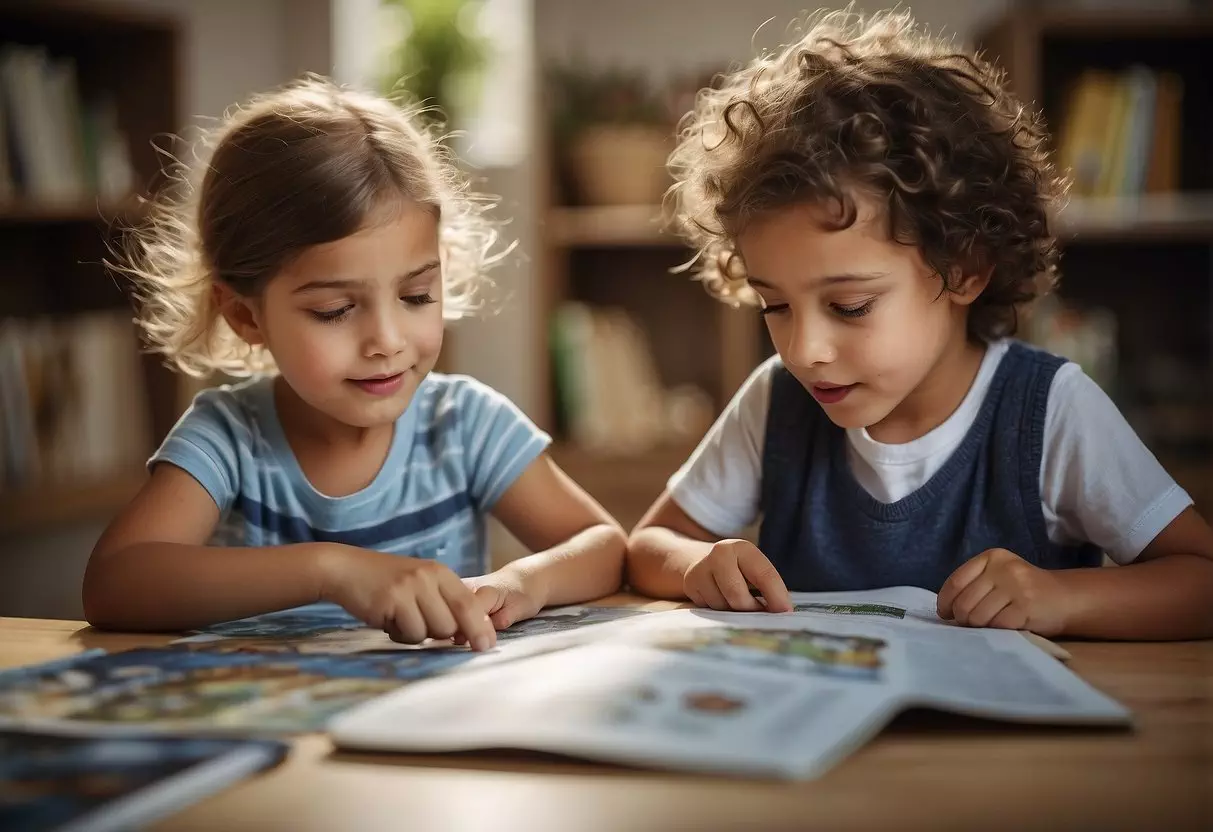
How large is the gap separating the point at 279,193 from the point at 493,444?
339mm

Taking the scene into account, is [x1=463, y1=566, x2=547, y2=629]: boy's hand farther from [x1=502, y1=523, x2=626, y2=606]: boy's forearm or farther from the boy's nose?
the boy's nose

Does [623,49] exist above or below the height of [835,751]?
above

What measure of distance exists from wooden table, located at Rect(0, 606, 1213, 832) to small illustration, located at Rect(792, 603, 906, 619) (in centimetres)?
26

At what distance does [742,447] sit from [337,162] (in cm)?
50

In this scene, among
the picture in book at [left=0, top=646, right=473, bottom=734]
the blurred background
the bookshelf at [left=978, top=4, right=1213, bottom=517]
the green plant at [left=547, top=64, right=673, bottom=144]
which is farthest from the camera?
the green plant at [left=547, top=64, right=673, bottom=144]

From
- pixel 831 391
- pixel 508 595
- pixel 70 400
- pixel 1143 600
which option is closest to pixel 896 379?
pixel 831 391

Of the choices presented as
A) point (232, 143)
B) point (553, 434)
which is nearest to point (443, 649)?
point (232, 143)

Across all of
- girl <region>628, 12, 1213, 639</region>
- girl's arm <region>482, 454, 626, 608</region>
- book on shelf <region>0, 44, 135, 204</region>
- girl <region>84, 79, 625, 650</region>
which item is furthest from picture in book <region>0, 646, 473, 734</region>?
book on shelf <region>0, 44, 135, 204</region>

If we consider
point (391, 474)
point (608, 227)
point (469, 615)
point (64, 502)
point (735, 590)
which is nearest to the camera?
point (469, 615)

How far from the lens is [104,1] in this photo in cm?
272

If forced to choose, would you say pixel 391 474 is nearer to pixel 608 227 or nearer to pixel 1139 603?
pixel 1139 603

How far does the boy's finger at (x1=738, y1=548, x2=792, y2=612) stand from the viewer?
3.06 feet

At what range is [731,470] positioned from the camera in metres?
1.30

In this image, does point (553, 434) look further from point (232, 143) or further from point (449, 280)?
point (232, 143)
